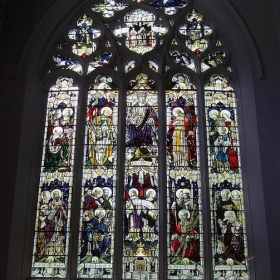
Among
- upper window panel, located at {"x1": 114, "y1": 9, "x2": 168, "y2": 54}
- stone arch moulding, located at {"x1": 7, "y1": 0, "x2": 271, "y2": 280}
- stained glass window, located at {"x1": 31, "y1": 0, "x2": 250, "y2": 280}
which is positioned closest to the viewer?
stone arch moulding, located at {"x1": 7, "y1": 0, "x2": 271, "y2": 280}

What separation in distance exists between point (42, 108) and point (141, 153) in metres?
1.59

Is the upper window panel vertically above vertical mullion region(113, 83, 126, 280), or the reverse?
the upper window panel

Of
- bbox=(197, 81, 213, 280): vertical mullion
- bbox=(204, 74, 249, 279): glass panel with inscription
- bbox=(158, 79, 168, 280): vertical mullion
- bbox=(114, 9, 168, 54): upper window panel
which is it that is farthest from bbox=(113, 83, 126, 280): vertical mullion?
bbox=(204, 74, 249, 279): glass panel with inscription

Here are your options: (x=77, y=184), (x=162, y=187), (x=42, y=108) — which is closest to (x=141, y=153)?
(x=162, y=187)

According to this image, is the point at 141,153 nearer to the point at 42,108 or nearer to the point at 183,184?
the point at 183,184

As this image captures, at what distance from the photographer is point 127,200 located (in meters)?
7.20

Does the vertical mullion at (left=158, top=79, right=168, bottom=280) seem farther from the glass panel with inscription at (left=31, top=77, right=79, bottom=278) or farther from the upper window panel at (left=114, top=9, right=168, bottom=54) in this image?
the glass panel with inscription at (left=31, top=77, right=79, bottom=278)

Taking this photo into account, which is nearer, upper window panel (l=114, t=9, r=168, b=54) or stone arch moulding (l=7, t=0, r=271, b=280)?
stone arch moulding (l=7, t=0, r=271, b=280)

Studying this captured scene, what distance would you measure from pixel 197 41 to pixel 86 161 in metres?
2.52

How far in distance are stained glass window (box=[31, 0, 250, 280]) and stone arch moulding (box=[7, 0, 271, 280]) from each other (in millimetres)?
133

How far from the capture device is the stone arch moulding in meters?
6.81

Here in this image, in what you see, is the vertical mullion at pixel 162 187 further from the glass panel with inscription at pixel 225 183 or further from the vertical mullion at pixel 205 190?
the glass panel with inscription at pixel 225 183
